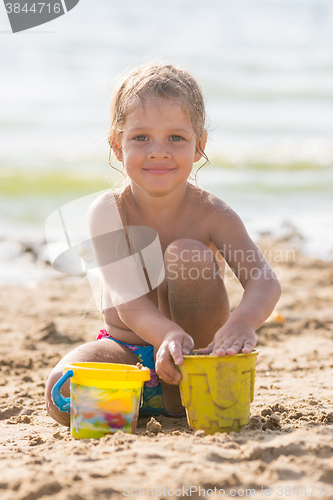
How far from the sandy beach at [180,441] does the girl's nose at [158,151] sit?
3.59 feet

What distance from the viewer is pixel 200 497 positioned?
1.33 m

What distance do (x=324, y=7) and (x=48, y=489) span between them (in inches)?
1134

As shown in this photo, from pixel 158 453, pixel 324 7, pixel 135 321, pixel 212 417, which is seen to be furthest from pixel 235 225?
pixel 324 7

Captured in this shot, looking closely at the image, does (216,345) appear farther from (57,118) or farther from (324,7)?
(324,7)

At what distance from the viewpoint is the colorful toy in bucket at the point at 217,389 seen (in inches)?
70.4

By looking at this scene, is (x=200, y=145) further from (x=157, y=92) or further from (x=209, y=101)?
(x=209, y=101)

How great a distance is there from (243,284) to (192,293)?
218 mm

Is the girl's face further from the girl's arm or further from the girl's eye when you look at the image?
the girl's arm

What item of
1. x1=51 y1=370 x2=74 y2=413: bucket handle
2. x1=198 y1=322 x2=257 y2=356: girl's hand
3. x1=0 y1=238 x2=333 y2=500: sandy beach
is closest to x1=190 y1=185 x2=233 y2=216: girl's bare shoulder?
x1=198 y1=322 x2=257 y2=356: girl's hand

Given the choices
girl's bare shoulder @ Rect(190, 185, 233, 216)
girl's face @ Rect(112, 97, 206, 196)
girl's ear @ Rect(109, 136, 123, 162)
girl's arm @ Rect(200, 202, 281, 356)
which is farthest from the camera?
girl's ear @ Rect(109, 136, 123, 162)

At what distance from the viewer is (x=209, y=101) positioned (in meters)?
15.3

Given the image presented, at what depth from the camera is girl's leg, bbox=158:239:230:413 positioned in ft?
7.15

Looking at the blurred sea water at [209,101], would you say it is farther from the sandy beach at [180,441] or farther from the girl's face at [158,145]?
the sandy beach at [180,441]

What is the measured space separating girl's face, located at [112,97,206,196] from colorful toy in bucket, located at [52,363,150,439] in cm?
85
